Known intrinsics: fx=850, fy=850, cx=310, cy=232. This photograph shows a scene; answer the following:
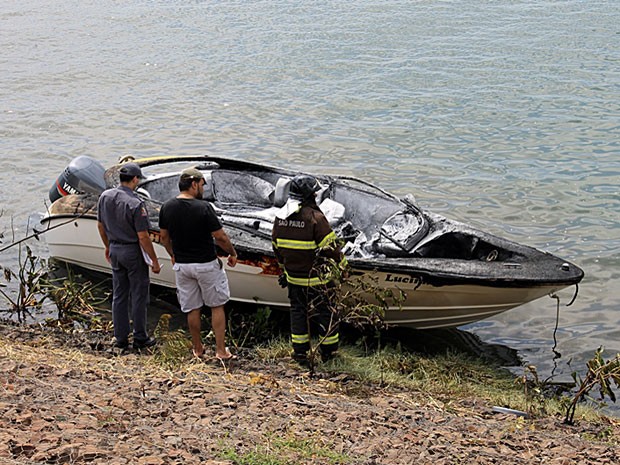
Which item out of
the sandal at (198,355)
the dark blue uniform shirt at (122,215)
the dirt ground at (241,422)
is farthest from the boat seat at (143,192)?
Result: the dirt ground at (241,422)

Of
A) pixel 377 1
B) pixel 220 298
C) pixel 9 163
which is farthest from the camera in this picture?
pixel 377 1

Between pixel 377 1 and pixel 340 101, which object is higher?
pixel 377 1

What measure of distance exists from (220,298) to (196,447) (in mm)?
2696

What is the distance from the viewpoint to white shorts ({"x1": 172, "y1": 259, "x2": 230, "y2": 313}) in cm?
762

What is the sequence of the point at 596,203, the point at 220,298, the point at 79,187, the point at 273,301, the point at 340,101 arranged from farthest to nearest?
the point at 340,101, the point at 596,203, the point at 79,187, the point at 273,301, the point at 220,298

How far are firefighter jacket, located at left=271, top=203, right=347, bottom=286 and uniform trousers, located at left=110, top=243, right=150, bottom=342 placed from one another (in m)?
1.37

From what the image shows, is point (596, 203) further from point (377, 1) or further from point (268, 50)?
point (377, 1)

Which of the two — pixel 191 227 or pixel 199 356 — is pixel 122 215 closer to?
pixel 191 227

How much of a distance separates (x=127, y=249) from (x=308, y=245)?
5.62 feet

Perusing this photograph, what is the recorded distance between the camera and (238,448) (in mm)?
5246

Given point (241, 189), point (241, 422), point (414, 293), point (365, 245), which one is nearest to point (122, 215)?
point (241, 422)

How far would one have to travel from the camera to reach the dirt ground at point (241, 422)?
5.05 meters

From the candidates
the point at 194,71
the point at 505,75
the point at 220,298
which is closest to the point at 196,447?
the point at 220,298

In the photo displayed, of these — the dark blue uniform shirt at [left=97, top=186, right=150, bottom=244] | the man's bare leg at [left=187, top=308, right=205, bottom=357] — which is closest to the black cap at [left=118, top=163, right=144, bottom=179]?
the dark blue uniform shirt at [left=97, top=186, right=150, bottom=244]
